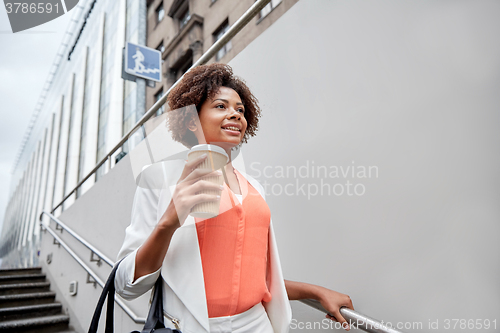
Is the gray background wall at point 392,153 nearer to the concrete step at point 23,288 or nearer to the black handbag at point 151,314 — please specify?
the black handbag at point 151,314

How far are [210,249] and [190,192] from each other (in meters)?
0.29

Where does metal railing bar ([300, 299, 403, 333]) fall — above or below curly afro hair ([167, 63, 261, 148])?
below

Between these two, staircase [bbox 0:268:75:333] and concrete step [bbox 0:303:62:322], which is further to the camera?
concrete step [bbox 0:303:62:322]

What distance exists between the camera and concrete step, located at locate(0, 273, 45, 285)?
5141 mm

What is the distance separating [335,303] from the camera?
116 centimetres

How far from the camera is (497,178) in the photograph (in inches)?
37.7

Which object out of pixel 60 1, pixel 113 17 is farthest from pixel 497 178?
pixel 113 17

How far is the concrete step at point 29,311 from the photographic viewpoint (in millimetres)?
3989

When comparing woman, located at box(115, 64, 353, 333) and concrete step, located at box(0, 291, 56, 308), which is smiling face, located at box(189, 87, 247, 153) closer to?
woman, located at box(115, 64, 353, 333)

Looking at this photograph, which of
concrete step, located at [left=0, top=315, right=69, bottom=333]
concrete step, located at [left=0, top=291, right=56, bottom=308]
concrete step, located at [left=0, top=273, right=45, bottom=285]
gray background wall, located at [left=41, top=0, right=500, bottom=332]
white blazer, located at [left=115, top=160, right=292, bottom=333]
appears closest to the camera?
white blazer, located at [left=115, top=160, right=292, bottom=333]

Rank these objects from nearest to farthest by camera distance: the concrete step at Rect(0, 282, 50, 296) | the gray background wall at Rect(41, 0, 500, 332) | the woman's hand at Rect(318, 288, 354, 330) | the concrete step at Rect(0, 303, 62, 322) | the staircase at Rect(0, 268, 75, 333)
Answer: the gray background wall at Rect(41, 0, 500, 332) → the woman's hand at Rect(318, 288, 354, 330) → the staircase at Rect(0, 268, 75, 333) → the concrete step at Rect(0, 303, 62, 322) → the concrete step at Rect(0, 282, 50, 296)

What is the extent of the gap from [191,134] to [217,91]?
0.20m

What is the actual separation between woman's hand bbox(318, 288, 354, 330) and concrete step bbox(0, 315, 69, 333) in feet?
13.4

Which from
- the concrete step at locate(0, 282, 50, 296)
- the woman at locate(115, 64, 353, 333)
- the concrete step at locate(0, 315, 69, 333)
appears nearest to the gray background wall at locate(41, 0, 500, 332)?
the woman at locate(115, 64, 353, 333)
